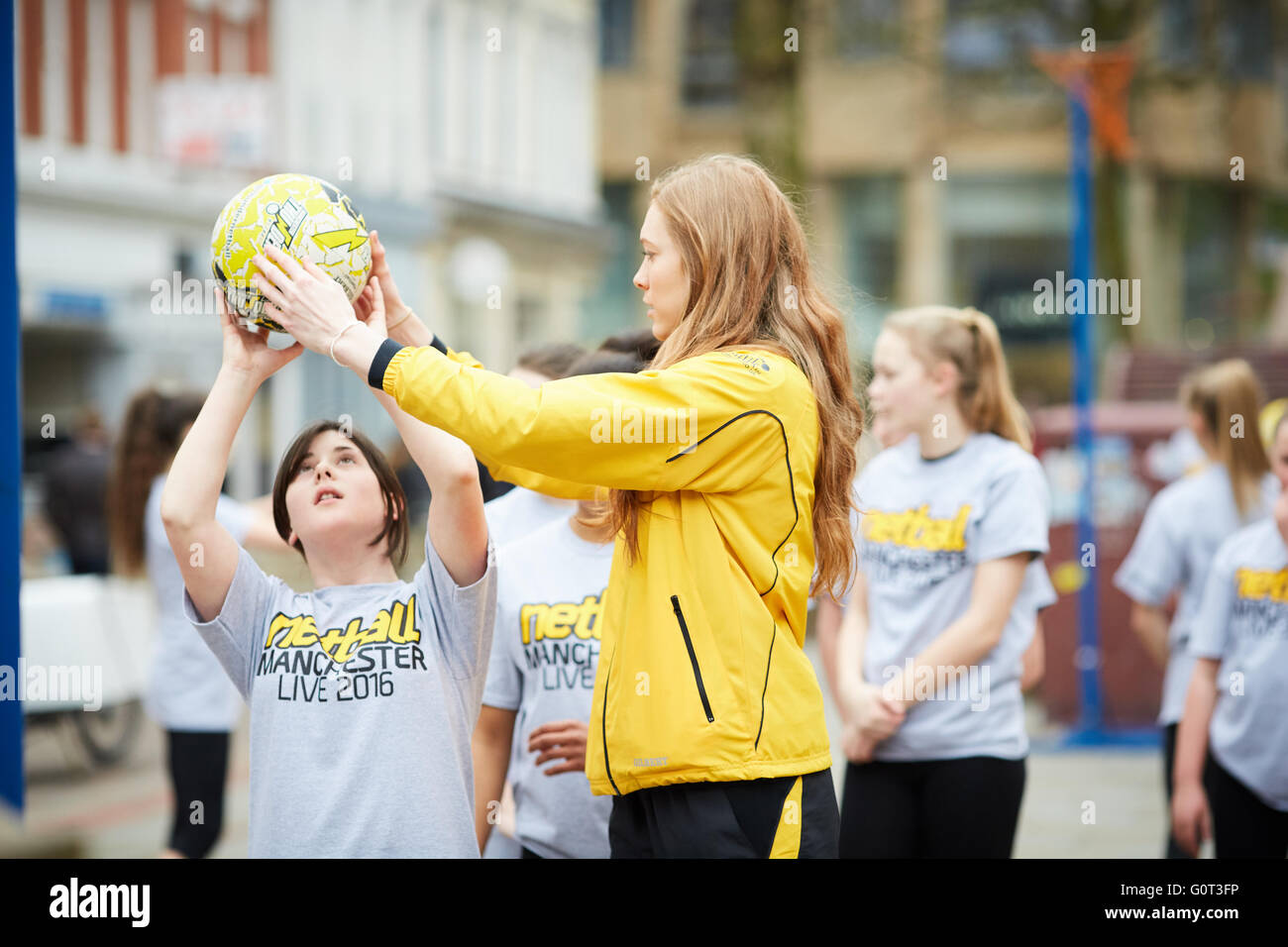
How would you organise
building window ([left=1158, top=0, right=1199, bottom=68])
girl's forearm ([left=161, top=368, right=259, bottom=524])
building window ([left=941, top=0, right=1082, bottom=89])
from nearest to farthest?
1. girl's forearm ([left=161, top=368, right=259, bottom=524])
2. building window ([left=941, top=0, right=1082, bottom=89])
3. building window ([left=1158, top=0, right=1199, bottom=68])

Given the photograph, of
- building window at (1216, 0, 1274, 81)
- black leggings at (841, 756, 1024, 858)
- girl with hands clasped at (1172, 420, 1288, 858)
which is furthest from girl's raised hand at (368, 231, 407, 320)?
building window at (1216, 0, 1274, 81)

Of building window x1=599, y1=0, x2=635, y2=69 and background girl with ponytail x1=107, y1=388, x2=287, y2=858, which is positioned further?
building window x1=599, y1=0, x2=635, y2=69

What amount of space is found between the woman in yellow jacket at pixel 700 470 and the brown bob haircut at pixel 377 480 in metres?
0.31

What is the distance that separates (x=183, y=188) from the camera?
1848cm

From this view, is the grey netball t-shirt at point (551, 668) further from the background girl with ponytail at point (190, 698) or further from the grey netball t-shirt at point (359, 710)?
the background girl with ponytail at point (190, 698)

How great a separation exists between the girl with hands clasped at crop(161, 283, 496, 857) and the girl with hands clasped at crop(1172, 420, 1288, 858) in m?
2.34

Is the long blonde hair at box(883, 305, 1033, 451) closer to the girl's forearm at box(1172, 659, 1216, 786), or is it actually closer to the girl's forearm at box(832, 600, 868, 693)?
the girl's forearm at box(832, 600, 868, 693)

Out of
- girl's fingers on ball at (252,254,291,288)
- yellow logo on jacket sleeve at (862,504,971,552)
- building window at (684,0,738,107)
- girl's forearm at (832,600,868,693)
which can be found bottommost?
girl's forearm at (832,600,868,693)

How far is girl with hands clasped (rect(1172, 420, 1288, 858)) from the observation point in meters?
4.16

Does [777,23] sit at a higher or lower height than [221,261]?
higher

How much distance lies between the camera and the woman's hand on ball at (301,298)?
2.68m
